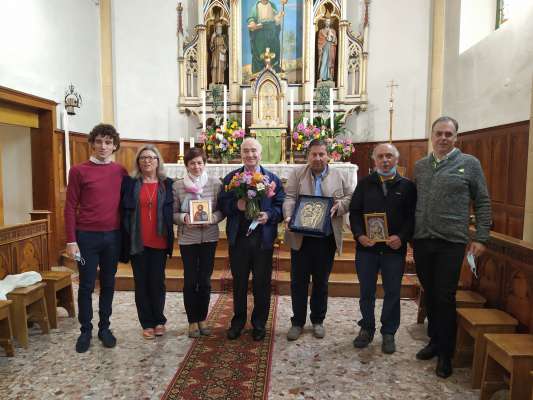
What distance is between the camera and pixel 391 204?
9.64 feet

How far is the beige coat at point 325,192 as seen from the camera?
315 cm

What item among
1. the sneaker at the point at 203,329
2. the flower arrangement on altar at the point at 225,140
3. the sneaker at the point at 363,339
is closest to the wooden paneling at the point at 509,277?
the sneaker at the point at 363,339

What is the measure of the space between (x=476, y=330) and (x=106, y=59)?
740 centimetres

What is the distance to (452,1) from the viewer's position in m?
6.39

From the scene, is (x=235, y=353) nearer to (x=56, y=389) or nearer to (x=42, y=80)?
(x=56, y=389)

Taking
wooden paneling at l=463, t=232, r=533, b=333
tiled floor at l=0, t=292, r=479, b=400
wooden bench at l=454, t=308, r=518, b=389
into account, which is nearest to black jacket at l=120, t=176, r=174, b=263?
tiled floor at l=0, t=292, r=479, b=400

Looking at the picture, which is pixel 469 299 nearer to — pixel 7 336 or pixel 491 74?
pixel 491 74

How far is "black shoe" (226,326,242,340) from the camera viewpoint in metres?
3.30

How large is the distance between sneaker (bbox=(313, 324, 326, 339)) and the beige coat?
70cm

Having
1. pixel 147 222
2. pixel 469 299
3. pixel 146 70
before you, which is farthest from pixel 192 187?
pixel 146 70

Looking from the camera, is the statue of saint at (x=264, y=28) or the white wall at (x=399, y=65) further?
the statue of saint at (x=264, y=28)

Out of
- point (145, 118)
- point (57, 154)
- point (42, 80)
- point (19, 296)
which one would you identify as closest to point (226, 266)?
point (19, 296)

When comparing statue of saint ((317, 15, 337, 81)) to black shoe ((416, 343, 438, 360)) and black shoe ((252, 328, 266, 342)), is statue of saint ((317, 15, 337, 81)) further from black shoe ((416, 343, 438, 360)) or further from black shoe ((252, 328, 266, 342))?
black shoe ((416, 343, 438, 360))

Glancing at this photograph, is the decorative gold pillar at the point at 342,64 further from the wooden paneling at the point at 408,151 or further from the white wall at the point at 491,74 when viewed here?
the white wall at the point at 491,74
